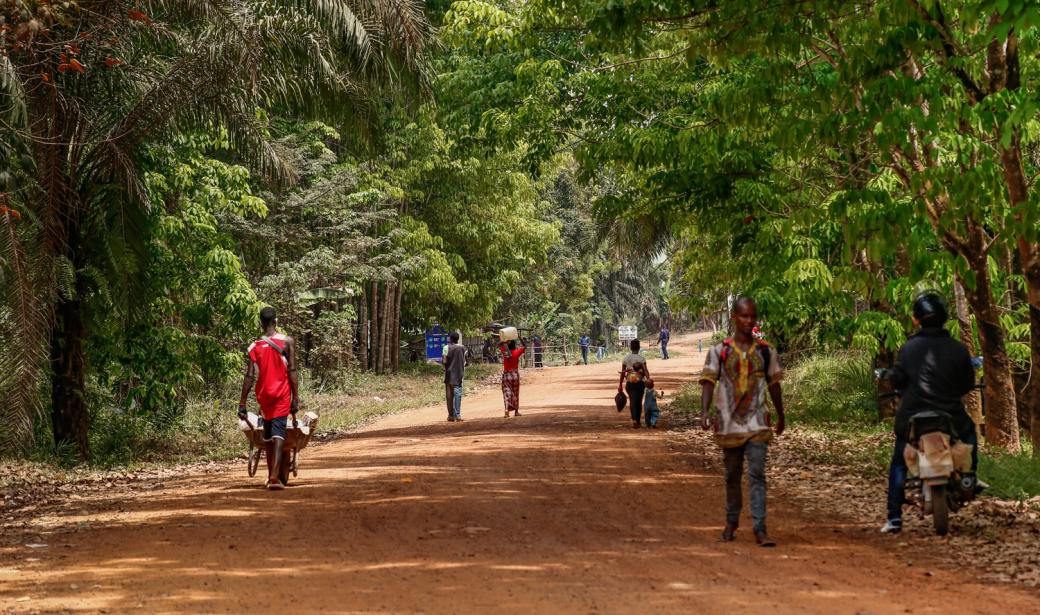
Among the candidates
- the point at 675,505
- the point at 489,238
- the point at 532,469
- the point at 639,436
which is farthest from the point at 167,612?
the point at 489,238

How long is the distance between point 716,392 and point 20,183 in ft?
34.7

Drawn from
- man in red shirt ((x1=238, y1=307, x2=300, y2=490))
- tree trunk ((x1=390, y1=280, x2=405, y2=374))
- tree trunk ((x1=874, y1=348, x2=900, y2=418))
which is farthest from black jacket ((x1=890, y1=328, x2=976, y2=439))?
tree trunk ((x1=390, y1=280, x2=405, y2=374))

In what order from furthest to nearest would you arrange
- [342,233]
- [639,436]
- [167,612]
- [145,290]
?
1. [342,233]
2. [639,436]
3. [145,290]
4. [167,612]

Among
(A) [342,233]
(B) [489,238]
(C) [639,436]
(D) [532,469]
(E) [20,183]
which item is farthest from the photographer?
(B) [489,238]

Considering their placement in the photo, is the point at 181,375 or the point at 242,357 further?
the point at 242,357

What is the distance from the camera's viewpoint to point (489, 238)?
127 feet

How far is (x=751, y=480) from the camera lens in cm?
873

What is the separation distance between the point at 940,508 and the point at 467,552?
11.8 ft

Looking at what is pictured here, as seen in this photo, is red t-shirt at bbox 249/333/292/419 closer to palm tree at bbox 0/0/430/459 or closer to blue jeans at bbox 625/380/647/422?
palm tree at bbox 0/0/430/459

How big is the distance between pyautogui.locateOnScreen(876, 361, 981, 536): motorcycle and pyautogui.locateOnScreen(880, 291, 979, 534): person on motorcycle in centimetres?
7

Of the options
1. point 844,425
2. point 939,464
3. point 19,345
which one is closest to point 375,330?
point 844,425

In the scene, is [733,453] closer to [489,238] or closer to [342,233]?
[342,233]

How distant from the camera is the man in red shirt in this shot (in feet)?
39.7

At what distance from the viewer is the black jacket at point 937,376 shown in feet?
28.7
